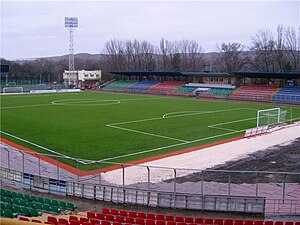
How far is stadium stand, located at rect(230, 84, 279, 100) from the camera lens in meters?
63.4

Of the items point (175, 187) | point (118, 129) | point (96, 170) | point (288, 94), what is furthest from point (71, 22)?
point (175, 187)

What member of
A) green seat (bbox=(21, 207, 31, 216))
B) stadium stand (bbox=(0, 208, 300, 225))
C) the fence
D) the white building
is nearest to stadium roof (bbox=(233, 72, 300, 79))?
the fence

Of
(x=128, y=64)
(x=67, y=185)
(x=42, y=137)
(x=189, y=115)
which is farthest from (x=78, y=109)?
(x=128, y=64)

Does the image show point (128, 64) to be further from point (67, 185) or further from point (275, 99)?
point (67, 185)

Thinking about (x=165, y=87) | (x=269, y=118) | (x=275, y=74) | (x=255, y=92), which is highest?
(x=275, y=74)

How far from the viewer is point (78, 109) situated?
164 ft

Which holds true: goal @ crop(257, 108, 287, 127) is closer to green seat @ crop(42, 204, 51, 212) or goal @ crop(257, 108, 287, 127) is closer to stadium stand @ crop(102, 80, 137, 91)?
green seat @ crop(42, 204, 51, 212)

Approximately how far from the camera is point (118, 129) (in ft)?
112

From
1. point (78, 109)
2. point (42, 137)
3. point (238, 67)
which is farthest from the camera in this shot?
point (238, 67)

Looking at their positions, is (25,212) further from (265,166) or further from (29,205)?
(265,166)

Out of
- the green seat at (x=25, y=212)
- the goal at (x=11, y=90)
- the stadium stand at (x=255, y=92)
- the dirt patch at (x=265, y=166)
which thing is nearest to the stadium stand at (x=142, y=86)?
the stadium stand at (x=255, y=92)

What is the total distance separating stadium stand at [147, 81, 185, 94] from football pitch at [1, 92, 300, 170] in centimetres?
2793

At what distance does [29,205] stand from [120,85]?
259ft

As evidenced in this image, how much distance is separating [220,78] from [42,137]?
52374 mm
